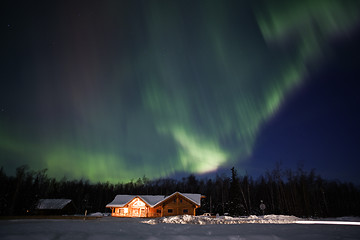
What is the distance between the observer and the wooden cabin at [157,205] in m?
46.2

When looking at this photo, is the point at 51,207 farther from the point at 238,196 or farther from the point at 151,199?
the point at 238,196

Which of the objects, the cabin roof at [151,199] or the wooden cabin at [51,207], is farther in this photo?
the wooden cabin at [51,207]

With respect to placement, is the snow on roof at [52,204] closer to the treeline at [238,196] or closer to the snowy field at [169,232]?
the treeline at [238,196]

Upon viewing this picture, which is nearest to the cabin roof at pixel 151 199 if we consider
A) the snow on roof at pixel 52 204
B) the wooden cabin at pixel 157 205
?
the wooden cabin at pixel 157 205

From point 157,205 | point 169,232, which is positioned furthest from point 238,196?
point 169,232

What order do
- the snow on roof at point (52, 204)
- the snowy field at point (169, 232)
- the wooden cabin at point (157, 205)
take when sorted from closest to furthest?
the snowy field at point (169, 232) < the wooden cabin at point (157, 205) < the snow on roof at point (52, 204)

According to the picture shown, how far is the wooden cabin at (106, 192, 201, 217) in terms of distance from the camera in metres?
46.2

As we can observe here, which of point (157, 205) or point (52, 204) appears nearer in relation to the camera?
point (157, 205)

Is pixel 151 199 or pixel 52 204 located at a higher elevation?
pixel 151 199

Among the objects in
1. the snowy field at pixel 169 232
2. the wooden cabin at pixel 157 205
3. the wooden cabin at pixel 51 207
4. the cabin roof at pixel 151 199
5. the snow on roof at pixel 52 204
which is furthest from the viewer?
the snow on roof at pixel 52 204

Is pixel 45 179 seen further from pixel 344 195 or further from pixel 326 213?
pixel 344 195

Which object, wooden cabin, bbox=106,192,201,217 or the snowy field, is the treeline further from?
the snowy field

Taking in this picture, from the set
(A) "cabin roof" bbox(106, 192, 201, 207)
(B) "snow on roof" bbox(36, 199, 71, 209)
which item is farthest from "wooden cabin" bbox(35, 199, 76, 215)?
(A) "cabin roof" bbox(106, 192, 201, 207)

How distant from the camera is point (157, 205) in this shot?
46375 mm
